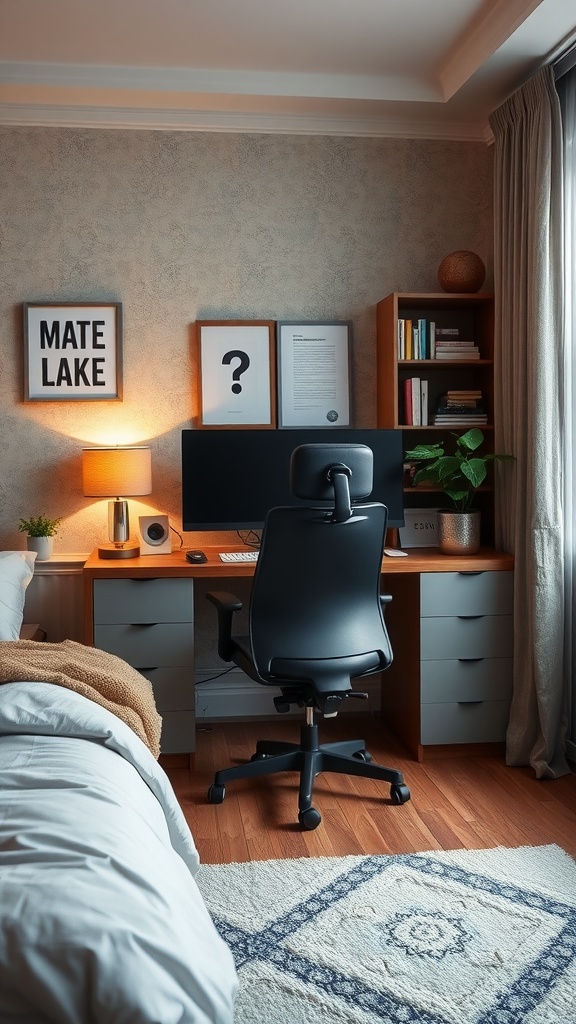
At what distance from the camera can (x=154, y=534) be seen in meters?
3.62

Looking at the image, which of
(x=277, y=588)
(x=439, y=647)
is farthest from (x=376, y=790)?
(x=277, y=588)

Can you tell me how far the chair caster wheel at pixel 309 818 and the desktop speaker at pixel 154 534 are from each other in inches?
48.5

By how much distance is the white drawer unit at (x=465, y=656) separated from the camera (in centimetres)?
346

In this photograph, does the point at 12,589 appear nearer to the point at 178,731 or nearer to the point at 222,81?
the point at 178,731

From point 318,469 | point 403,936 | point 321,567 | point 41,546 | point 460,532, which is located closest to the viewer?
point 403,936

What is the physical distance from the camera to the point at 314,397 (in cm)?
397

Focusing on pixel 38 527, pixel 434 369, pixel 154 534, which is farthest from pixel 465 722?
pixel 38 527

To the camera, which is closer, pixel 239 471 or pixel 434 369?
pixel 239 471

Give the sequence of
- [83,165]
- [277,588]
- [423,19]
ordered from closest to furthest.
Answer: [277,588] < [423,19] < [83,165]

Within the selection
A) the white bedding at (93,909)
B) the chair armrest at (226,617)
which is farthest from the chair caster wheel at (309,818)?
the white bedding at (93,909)

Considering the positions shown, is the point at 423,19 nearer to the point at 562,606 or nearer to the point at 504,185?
the point at 504,185

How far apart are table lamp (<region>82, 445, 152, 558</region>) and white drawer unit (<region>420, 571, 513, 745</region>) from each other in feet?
3.83

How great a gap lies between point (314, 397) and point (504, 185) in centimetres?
115

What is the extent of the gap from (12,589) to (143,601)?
0.53 meters
